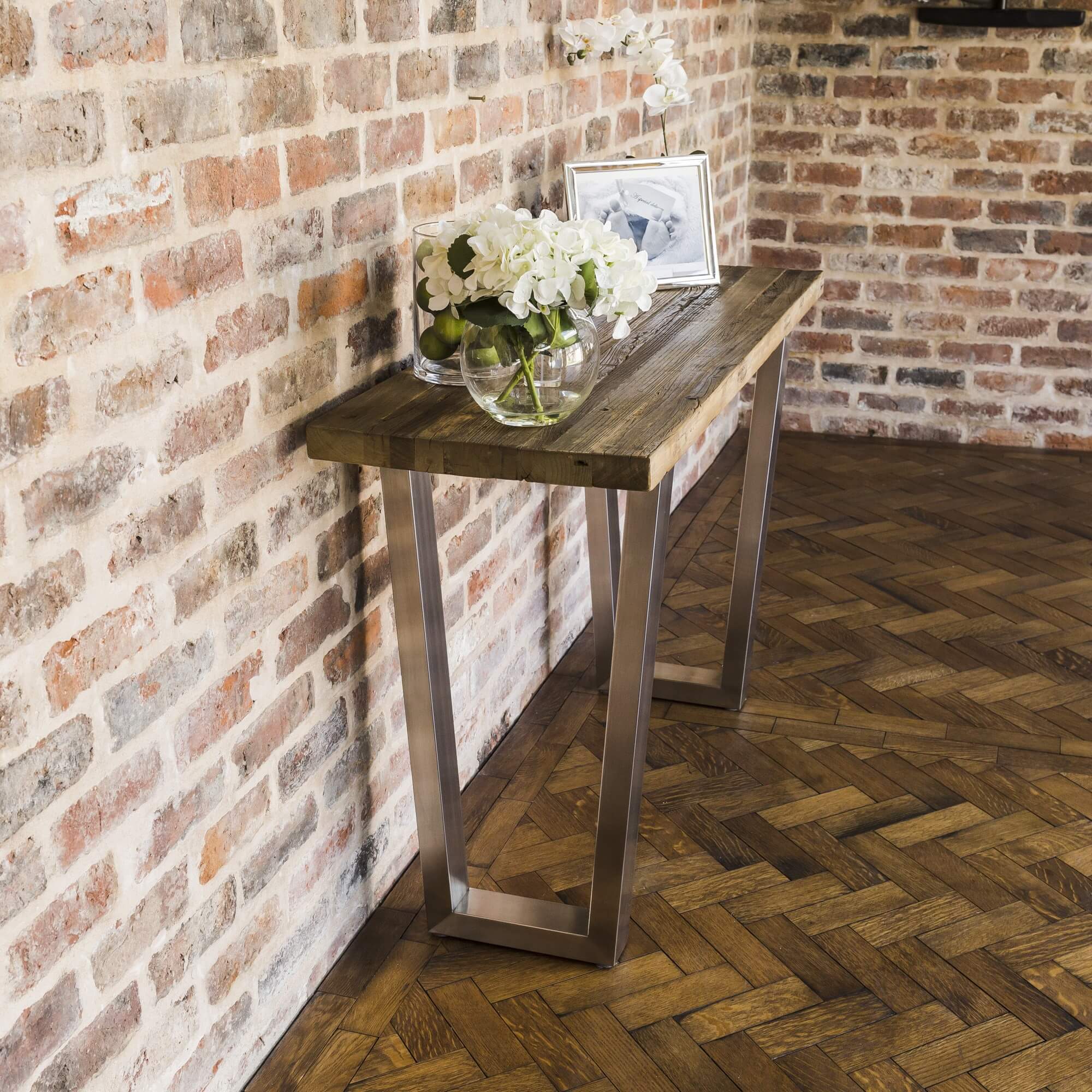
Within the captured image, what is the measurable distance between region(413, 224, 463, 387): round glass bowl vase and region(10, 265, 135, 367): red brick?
1.72 ft

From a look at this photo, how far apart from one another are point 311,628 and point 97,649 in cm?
48

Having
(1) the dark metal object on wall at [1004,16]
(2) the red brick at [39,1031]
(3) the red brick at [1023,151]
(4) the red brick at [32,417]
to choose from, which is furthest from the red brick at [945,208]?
(2) the red brick at [39,1031]

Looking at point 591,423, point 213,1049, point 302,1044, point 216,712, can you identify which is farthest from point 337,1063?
point 591,423

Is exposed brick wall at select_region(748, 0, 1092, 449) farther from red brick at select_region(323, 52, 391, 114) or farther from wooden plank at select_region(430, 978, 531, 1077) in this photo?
wooden plank at select_region(430, 978, 531, 1077)

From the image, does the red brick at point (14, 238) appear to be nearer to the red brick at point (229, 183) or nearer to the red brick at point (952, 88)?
the red brick at point (229, 183)

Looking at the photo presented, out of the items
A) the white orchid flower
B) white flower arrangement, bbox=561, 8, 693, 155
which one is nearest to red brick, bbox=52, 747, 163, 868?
white flower arrangement, bbox=561, 8, 693, 155

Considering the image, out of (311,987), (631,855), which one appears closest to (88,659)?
(311,987)

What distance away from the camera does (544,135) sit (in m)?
2.53

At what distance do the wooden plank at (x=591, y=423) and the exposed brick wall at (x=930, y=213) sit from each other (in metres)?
2.50

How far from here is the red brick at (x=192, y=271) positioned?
4.57 ft

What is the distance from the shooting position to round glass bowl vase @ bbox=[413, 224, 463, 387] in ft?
5.86

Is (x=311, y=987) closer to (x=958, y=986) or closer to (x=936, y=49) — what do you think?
(x=958, y=986)

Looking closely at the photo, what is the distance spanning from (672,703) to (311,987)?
1.13m

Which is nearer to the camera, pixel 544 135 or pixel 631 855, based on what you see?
pixel 631 855
